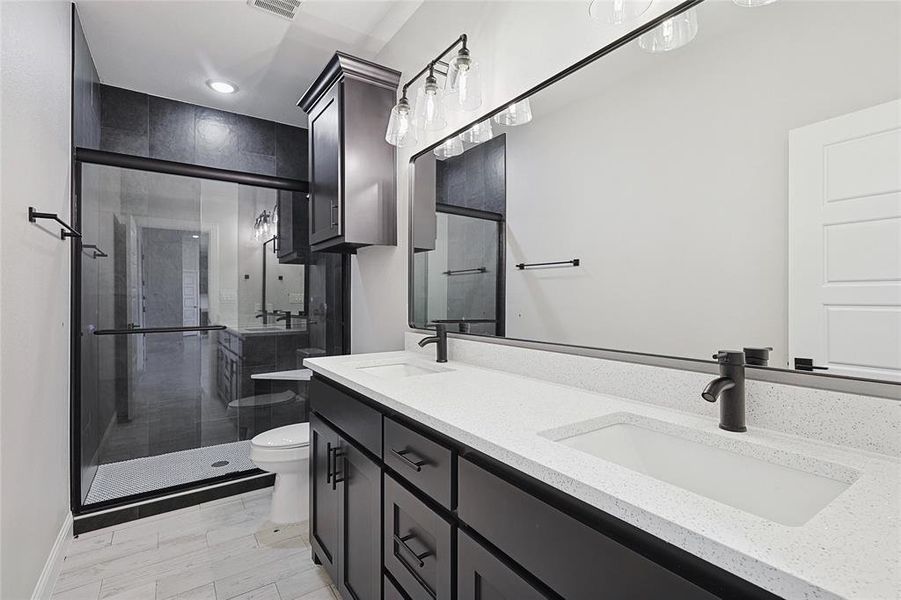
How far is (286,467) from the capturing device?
2232 millimetres

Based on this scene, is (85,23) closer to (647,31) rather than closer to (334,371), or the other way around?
(334,371)

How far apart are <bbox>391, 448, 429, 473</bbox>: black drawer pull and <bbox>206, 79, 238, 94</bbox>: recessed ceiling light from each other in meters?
2.80

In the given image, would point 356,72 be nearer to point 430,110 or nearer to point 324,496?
point 430,110

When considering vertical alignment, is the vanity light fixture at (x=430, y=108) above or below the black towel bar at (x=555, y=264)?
above

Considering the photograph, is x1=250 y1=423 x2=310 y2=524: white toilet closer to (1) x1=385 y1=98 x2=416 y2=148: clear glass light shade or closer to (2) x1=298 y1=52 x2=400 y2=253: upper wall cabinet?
(2) x1=298 y1=52 x2=400 y2=253: upper wall cabinet

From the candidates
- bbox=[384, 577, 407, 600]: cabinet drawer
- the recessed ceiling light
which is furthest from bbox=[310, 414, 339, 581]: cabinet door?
the recessed ceiling light

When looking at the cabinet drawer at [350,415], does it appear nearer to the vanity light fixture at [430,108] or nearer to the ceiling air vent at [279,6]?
the vanity light fixture at [430,108]

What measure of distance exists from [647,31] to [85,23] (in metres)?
2.74

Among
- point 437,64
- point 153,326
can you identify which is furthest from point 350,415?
point 153,326

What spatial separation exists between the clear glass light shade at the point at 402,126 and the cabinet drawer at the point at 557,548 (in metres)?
1.46

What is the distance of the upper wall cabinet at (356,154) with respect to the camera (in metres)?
2.23

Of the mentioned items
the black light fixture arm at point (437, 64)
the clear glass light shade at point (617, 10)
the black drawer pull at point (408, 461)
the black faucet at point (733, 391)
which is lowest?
the black drawer pull at point (408, 461)

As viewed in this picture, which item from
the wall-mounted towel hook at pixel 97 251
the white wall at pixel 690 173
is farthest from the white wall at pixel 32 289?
the white wall at pixel 690 173

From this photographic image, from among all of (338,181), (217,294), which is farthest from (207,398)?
(338,181)
